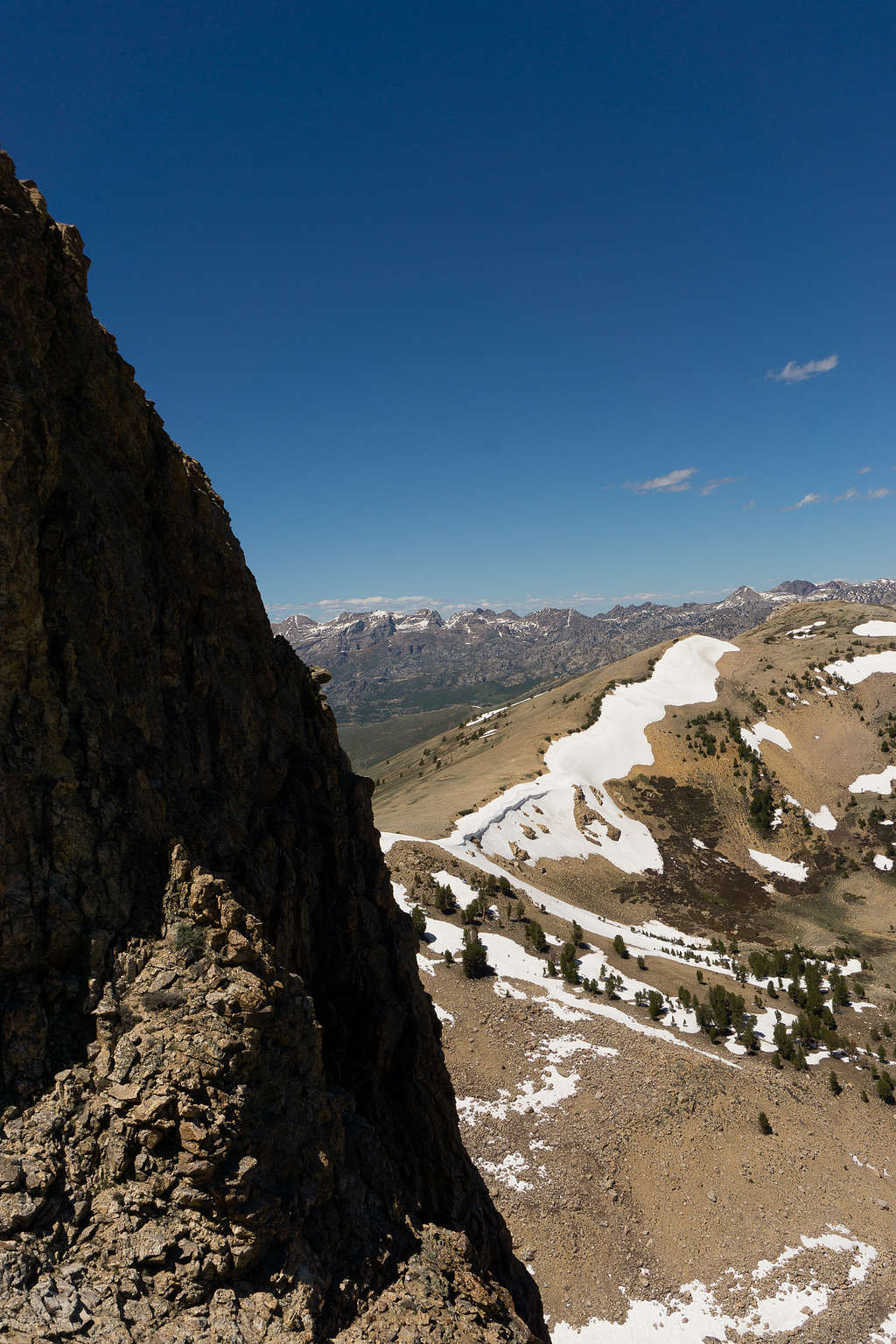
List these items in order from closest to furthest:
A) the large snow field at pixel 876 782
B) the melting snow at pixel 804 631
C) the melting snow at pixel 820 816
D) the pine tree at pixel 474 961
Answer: the pine tree at pixel 474 961 < the melting snow at pixel 820 816 < the large snow field at pixel 876 782 < the melting snow at pixel 804 631

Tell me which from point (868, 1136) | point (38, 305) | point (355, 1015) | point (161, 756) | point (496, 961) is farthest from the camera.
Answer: point (496, 961)

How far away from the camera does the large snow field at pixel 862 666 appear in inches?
3775

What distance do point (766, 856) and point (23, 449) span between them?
78.1m

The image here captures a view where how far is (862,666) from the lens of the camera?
3873 inches

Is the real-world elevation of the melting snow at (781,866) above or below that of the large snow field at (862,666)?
below

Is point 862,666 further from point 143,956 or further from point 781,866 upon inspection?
point 143,956

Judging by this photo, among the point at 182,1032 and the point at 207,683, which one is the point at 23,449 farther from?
the point at 182,1032

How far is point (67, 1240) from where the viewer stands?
616 cm

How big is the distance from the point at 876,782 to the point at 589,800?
137 ft

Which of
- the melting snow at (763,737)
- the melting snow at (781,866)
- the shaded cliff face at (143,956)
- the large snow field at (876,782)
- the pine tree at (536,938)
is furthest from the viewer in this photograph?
the melting snow at (763,737)

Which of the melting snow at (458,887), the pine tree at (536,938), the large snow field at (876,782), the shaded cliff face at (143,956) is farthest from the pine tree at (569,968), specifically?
the large snow field at (876,782)

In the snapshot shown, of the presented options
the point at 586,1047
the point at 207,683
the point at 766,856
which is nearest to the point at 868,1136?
the point at 586,1047

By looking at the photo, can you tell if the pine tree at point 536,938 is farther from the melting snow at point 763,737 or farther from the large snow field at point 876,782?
the large snow field at point 876,782

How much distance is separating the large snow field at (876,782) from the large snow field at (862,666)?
20498 millimetres
